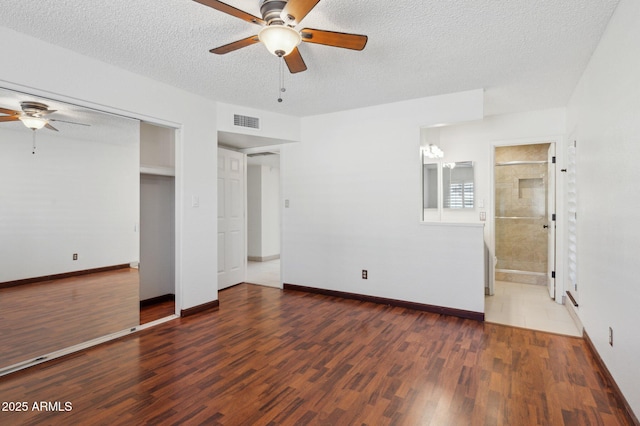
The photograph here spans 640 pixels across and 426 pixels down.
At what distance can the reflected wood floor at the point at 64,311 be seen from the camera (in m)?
2.57

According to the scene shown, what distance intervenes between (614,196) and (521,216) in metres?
3.64

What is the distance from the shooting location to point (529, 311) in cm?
385

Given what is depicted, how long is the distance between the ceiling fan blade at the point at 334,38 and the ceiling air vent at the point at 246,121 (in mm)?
2300

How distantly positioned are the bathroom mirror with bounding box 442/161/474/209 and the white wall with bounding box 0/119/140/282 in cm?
425

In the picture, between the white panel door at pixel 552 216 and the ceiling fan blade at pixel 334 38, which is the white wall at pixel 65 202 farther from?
the white panel door at pixel 552 216

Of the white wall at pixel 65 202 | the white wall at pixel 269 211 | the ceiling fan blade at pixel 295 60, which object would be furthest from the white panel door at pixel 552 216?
the white wall at pixel 269 211

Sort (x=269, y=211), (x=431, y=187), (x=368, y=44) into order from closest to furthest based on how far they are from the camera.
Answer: (x=368, y=44), (x=431, y=187), (x=269, y=211)

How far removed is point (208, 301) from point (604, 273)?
378 centimetres

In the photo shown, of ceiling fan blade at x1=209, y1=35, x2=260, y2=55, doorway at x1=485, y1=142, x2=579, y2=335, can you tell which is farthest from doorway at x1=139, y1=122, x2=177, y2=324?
doorway at x1=485, y1=142, x2=579, y2=335

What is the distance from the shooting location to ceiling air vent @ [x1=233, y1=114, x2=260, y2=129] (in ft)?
13.6

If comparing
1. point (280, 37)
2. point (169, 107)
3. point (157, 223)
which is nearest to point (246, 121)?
point (169, 107)

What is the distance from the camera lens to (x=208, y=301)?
12.8 feet

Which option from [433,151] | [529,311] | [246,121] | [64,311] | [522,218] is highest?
[246,121]

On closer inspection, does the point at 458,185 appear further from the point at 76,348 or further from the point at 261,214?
the point at 76,348
